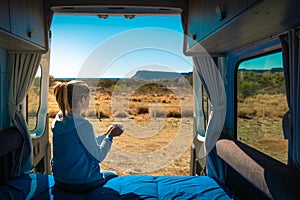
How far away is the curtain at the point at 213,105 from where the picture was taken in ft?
8.20

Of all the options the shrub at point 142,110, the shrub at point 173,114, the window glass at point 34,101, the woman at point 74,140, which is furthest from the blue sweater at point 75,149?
the shrub at point 173,114

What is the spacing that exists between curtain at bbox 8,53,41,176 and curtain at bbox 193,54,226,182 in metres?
1.70

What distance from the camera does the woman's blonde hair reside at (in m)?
1.72

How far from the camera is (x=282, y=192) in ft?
4.26

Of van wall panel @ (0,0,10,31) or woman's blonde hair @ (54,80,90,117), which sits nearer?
van wall panel @ (0,0,10,31)

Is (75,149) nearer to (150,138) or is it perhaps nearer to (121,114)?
(121,114)

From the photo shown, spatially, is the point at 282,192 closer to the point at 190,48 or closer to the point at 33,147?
the point at 190,48

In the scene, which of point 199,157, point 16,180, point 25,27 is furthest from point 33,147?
point 199,157

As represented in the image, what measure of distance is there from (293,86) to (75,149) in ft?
4.60

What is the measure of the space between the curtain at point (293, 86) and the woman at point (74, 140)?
1185 mm

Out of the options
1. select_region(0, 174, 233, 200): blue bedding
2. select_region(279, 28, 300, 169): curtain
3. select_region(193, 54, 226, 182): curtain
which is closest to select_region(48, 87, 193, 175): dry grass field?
select_region(193, 54, 226, 182): curtain

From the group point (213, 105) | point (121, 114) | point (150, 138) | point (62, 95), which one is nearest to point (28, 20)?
point (62, 95)

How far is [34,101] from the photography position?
3.24 metres

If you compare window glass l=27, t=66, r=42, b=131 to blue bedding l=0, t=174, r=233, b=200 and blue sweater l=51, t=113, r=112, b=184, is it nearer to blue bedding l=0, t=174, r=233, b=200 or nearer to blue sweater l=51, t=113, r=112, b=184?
blue bedding l=0, t=174, r=233, b=200
